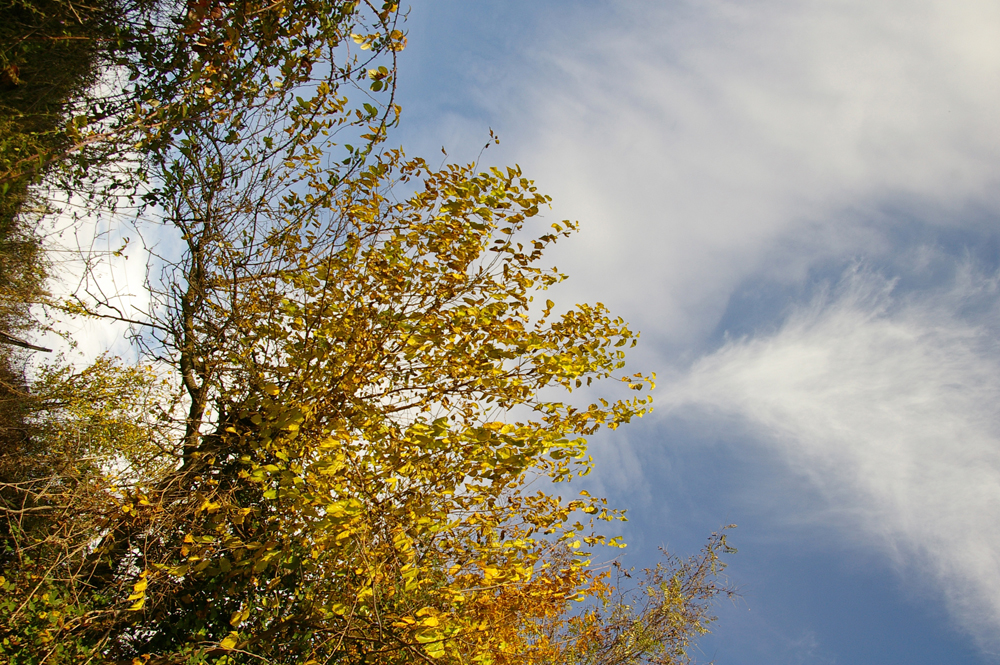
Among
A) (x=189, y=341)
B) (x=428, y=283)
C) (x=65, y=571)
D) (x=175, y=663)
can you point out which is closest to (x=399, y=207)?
(x=428, y=283)

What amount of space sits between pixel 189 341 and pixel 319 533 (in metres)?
2.46

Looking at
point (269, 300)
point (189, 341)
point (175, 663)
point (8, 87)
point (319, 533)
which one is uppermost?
point (8, 87)

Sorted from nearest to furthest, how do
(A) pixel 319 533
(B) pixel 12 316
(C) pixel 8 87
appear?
1. (A) pixel 319 533
2. (C) pixel 8 87
3. (B) pixel 12 316

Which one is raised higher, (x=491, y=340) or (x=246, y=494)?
(x=491, y=340)

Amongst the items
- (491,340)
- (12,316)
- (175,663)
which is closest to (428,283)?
(491,340)

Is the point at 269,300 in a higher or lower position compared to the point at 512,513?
higher

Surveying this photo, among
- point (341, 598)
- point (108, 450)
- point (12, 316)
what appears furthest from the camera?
point (12, 316)

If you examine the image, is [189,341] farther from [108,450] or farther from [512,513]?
[108,450]

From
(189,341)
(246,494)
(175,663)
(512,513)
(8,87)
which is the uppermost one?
(8,87)

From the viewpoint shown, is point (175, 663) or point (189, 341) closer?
point (175, 663)

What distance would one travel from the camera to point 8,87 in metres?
5.17

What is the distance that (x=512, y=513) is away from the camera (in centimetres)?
365

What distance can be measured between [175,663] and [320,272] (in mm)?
3036

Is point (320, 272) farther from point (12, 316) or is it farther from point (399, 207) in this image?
point (12, 316)
